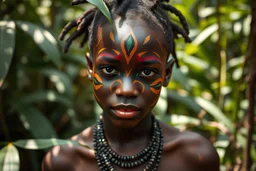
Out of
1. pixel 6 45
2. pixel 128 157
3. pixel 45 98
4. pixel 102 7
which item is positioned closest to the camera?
pixel 102 7

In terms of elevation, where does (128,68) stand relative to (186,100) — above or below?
above

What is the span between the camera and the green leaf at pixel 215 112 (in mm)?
1630

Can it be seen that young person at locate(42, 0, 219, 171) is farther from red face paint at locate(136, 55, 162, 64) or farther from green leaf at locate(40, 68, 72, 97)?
green leaf at locate(40, 68, 72, 97)

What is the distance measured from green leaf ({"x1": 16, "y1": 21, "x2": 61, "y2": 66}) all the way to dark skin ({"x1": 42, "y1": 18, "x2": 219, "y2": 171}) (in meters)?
0.32

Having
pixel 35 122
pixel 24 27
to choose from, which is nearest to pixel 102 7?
pixel 24 27

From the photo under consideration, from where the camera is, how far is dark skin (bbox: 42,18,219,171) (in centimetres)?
111

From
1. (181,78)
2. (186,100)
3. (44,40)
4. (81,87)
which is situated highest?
(44,40)

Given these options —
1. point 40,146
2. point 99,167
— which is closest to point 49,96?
point 40,146

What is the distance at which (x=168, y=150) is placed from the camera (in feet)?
4.10

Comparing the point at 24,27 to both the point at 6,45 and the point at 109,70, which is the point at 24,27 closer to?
the point at 6,45

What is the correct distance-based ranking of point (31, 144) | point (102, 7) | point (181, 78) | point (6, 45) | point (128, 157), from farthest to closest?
point (181, 78)
point (6, 45)
point (31, 144)
point (128, 157)
point (102, 7)

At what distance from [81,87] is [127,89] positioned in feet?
3.83

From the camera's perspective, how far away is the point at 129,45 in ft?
3.63

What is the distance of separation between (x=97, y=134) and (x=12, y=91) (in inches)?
27.6
